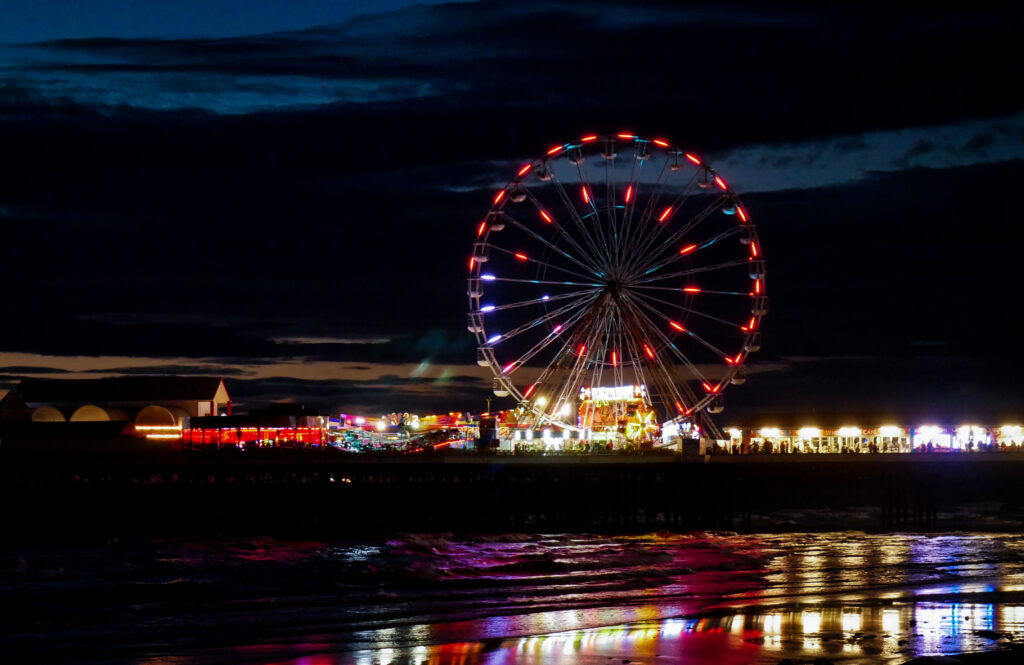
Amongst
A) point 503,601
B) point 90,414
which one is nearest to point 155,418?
point 90,414

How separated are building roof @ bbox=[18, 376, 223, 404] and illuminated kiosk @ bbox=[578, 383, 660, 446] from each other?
30.4 meters

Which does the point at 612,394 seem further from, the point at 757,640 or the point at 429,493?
the point at 757,640

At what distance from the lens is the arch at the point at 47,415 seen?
7731cm

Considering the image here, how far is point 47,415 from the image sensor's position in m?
77.6

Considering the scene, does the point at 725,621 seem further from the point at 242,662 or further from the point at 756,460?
the point at 756,460

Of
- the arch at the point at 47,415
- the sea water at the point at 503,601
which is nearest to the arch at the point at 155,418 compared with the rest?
the arch at the point at 47,415

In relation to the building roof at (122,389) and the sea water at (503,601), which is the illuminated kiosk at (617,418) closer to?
the sea water at (503,601)

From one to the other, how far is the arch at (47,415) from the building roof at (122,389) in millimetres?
6512

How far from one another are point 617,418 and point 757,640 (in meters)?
43.5

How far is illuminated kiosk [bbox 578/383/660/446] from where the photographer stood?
6594 cm

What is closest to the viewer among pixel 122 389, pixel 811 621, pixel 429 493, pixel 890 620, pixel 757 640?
pixel 757 640

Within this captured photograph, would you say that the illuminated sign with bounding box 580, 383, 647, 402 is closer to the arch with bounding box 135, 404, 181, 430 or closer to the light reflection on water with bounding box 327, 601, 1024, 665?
the arch with bounding box 135, 404, 181, 430

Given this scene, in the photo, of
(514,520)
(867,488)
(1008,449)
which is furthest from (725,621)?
(867,488)

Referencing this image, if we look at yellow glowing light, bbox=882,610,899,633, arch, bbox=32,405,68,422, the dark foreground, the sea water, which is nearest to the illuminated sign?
the dark foreground
